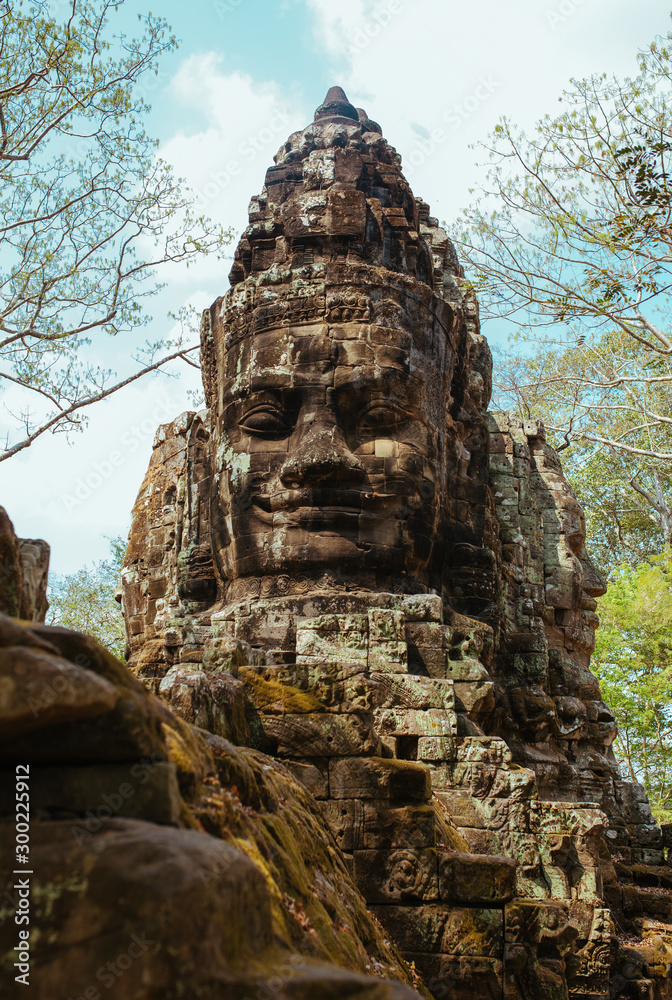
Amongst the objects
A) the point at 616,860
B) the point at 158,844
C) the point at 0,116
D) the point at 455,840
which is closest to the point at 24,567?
the point at 158,844

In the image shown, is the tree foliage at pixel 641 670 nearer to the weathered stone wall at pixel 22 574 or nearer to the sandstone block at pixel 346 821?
the sandstone block at pixel 346 821

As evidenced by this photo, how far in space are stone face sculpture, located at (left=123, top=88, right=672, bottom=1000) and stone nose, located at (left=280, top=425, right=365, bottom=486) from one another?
0.03m

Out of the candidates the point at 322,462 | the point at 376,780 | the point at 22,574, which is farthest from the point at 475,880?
the point at 322,462

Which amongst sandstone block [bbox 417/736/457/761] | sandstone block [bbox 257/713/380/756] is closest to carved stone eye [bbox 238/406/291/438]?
sandstone block [bbox 417/736/457/761]

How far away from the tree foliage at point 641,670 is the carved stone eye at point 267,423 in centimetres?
1526

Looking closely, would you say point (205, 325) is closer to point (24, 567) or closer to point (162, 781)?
point (24, 567)

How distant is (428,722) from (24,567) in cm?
462

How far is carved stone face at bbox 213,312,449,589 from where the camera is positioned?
808 cm

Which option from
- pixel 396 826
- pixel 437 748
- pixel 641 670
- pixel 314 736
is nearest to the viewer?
pixel 396 826

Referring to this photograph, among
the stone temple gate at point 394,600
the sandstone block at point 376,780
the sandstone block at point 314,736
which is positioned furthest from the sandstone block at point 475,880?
the sandstone block at point 314,736

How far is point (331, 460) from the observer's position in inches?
311

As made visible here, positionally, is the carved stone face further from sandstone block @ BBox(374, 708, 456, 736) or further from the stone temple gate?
sandstone block @ BBox(374, 708, 456, 736)

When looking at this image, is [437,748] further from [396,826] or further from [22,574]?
[22,574]

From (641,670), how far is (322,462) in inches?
747
